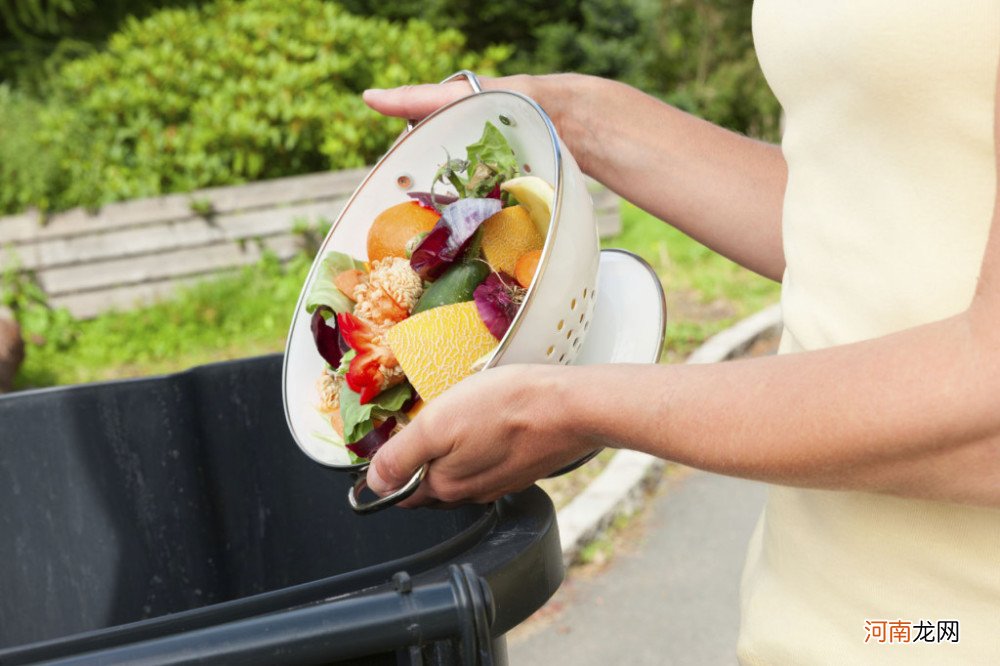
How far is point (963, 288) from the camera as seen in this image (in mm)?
947

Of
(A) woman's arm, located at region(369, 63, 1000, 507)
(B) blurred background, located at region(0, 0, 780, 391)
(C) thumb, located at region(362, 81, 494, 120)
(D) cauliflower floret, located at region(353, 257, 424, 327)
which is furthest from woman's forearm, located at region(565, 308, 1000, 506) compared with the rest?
(B) blurred background, located at region(0, 0, 780, 391)

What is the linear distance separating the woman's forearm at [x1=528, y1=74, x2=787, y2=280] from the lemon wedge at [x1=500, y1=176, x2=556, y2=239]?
0.26 m

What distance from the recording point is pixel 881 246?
99 centimetres

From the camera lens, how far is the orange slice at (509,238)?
1.27m

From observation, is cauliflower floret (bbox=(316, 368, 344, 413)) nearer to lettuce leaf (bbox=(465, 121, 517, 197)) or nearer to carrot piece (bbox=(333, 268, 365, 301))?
carrot piece (bbox=(333, 268, 365, 301))

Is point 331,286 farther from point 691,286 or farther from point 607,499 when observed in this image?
point 691,286

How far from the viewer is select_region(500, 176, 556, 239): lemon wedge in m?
1.23

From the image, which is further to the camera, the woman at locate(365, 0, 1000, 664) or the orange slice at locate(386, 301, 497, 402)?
the orange slice at locate(386, 301, 497, 402)

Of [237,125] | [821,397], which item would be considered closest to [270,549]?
[821,397]

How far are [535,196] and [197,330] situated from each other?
3.98m


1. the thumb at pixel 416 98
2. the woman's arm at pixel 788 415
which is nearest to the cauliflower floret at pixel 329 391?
the woman's arm at pixel 788 415

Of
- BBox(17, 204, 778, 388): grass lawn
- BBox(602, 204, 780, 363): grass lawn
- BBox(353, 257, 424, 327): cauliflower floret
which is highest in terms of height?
BBox(353, 257, 424, 327): cauliflower floret

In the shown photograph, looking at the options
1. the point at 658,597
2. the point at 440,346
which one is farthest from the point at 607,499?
the point at 440,346

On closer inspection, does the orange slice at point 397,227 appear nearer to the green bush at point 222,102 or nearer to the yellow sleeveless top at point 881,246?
the yellow sleeveless top at point 881,246
